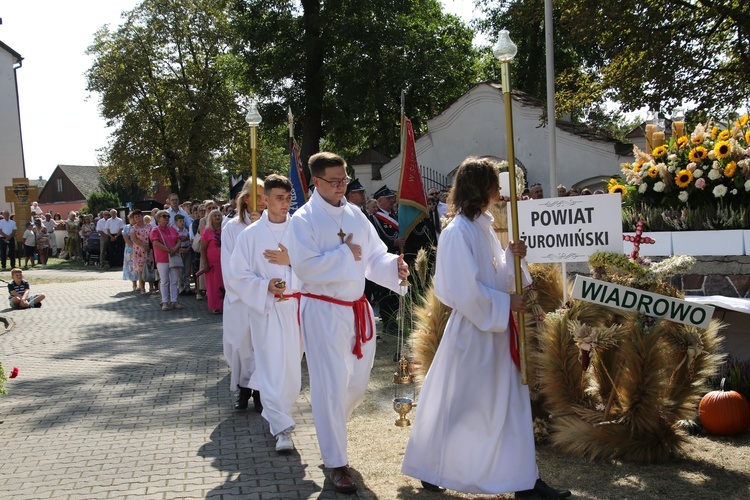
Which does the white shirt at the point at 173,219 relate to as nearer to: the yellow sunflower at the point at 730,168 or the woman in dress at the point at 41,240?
the yellow sunflower at the point at 730,168

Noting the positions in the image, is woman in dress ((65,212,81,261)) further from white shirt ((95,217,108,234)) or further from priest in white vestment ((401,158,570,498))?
priest in white vestment ((401,158,570,498))

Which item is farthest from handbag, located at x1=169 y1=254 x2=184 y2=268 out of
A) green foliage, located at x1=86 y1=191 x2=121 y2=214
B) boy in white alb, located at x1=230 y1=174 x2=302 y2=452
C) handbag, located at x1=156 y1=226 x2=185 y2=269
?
green foliage, located at x1=86 y1=191 x2=121 y2=214

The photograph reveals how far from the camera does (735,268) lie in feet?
23.0

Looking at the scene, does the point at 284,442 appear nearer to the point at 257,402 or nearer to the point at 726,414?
the point at 257,402

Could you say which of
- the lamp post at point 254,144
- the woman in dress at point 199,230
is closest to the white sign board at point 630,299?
the lamp post at point 254,144

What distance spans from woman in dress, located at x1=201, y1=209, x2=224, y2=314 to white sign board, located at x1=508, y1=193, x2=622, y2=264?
8.33 m

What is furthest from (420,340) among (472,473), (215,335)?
(215,335)

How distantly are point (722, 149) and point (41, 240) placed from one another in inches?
1156

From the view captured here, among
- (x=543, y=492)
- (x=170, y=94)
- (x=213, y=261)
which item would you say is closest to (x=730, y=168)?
(x=543, y=492)

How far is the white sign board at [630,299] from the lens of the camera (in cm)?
530

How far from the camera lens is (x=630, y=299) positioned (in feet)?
17.7

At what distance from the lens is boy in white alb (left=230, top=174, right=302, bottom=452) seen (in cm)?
627

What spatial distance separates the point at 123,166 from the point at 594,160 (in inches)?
1215

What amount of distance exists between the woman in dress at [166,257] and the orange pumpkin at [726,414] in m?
12.0
